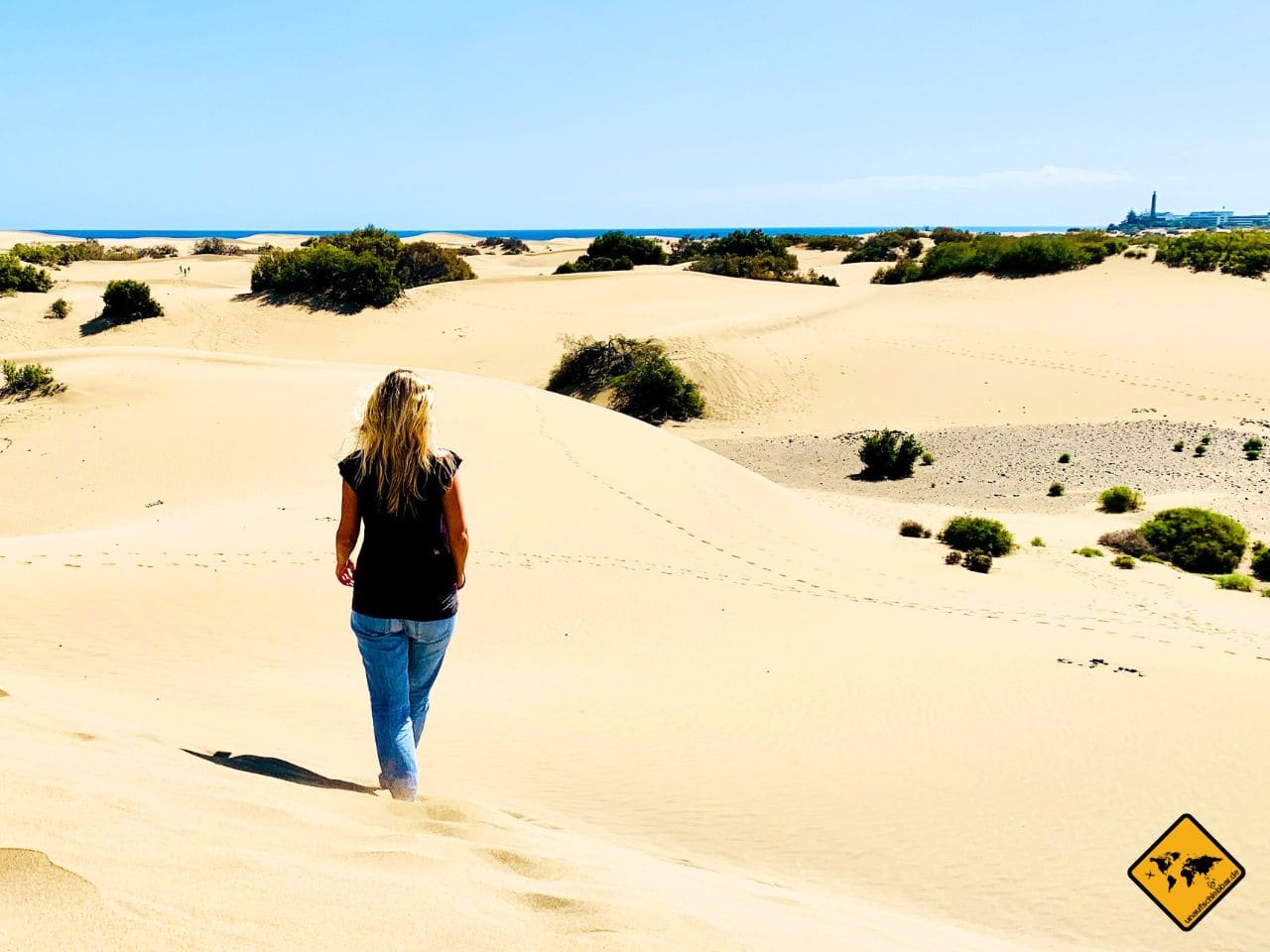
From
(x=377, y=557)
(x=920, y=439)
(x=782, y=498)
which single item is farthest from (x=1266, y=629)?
(x=920, y=439)

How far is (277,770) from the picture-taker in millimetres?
4703

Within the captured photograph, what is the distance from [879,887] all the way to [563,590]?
17.9 ft

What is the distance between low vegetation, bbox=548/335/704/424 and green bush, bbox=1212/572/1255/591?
15.3m

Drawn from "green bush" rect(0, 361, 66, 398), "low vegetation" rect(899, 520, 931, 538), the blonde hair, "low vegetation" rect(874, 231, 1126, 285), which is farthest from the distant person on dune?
"low vegetation" rect(874, 231, 1126, 285)

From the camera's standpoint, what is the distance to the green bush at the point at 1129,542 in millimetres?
15156

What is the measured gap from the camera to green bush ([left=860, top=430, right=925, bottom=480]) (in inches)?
846

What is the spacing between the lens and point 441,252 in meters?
44.9

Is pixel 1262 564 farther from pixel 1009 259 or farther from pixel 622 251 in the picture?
pixel 622 251

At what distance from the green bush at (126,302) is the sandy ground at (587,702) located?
1246cm

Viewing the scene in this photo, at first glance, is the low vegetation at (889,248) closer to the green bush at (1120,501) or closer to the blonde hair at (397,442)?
the green bush at (1120,501)

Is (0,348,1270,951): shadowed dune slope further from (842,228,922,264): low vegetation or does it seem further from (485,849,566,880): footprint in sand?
(842,228,922,264): low vegetation

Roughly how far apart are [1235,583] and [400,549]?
12698 millimetres

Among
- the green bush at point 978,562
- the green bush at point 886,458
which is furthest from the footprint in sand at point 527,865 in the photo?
the green bush at point 886,458

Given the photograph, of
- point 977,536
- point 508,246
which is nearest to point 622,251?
point 508,246
